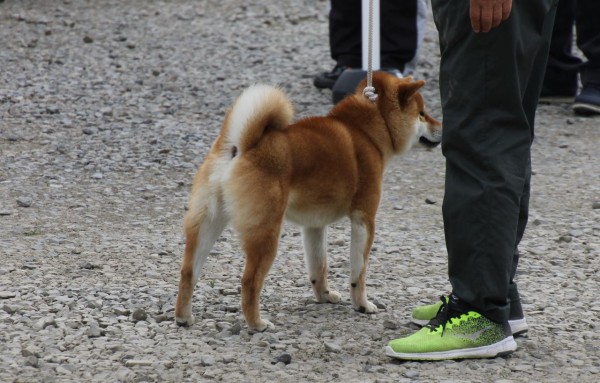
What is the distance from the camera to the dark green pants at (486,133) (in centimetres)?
349

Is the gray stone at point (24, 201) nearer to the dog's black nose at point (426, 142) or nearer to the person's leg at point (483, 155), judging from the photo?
the dog's black nose at point (426, 142)

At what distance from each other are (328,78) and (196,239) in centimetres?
448

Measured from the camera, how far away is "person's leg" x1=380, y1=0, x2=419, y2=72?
7.81 meters

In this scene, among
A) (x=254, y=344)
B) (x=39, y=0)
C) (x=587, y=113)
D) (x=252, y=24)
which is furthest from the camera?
(x=39, y=0)

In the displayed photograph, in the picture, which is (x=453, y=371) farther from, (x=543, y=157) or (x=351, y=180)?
(x=543, y=157)

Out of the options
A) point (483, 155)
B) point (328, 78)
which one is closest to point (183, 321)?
point (483, 155)

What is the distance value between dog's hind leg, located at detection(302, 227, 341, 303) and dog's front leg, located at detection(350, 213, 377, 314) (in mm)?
150

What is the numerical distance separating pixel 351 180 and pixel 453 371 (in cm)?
90

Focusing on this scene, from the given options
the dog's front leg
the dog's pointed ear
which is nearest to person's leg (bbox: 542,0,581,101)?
the dog's pointed ear

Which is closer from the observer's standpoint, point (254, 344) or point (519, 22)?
point (519, 22)

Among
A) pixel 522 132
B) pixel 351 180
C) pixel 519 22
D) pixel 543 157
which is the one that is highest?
pixel 519 22

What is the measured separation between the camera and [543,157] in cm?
693

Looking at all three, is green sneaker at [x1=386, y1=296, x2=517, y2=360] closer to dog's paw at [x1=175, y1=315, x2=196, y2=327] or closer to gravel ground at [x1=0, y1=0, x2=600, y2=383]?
gravel ground at [x1=0, y1=0, x2=600, y2=383]

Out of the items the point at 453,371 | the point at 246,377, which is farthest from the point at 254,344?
the point at 453,371
